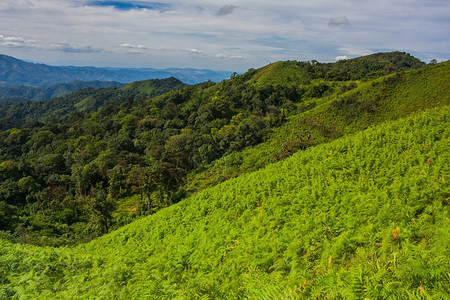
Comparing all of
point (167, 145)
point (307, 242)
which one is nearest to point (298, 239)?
point (307, 242)

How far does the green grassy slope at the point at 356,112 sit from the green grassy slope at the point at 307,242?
3478cm

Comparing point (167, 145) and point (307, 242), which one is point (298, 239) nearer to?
point (307, 242)

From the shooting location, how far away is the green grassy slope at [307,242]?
5.27 m

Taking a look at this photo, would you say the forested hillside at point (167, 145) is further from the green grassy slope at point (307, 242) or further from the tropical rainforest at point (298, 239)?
the green grassy slope at point (307, 242)

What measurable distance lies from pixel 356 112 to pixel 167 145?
155ft

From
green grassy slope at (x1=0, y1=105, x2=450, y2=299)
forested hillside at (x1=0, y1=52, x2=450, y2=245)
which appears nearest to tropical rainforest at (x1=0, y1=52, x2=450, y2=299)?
green grassy slope at (x1=0, y1=105, x2=450, y2=299)

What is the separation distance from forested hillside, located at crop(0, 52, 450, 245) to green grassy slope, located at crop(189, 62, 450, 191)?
22 cm

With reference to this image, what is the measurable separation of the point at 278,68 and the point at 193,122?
6044cm

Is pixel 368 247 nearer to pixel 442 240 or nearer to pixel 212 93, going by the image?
pixel 442 240

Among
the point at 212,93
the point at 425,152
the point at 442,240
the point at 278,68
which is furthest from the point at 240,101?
the point at 442,240

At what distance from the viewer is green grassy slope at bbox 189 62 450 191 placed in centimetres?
5200

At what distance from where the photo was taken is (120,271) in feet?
27.8

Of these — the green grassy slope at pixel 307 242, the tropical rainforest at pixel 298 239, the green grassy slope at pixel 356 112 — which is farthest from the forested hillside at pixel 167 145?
the green grassy slope at pixel 307 242

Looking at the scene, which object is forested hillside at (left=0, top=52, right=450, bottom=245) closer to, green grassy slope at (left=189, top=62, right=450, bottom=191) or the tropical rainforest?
green grassy slope at (left=189, top=62, right=450, bottom=191)
